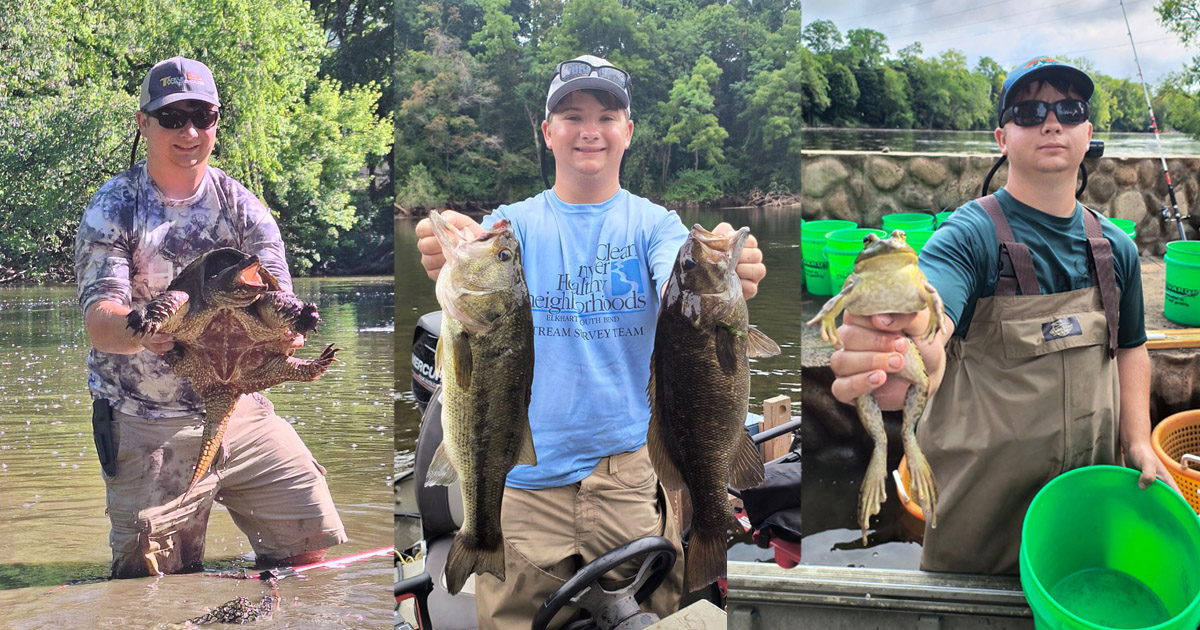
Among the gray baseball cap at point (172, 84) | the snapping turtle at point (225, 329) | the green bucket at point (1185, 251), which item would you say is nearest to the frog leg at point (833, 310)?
the snapping turtle at point (225, 329)

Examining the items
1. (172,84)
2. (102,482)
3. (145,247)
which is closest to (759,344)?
(145,247)

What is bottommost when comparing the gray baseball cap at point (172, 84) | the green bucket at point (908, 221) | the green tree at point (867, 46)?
the green bucket at point (908, 221)

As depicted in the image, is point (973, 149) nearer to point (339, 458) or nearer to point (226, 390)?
point (339, 458)

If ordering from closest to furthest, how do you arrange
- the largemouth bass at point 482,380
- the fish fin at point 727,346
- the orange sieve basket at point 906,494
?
the largemouth bass at point 482,380, the fish fin at point 727,346, the orange sieve basket at point 906,494

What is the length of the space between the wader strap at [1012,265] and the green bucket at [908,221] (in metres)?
1.29

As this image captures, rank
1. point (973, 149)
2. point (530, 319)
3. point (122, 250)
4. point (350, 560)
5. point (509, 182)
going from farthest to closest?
point (973, 149), point (350, 560), point (122, 250), point (509, 182), point (530, 319)

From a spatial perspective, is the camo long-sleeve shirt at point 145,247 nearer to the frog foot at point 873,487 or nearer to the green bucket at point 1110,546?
A: the frog foot at point 873,487

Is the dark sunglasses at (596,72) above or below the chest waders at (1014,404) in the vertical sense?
above

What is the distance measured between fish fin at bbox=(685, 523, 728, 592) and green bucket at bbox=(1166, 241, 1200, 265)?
2.60 meters

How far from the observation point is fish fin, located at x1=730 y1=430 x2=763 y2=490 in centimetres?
243

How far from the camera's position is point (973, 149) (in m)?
3.98

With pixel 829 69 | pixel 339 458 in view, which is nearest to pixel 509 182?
pixel 339 458

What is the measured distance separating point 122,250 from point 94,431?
1.96 feet

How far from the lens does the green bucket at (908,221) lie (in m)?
3.98
